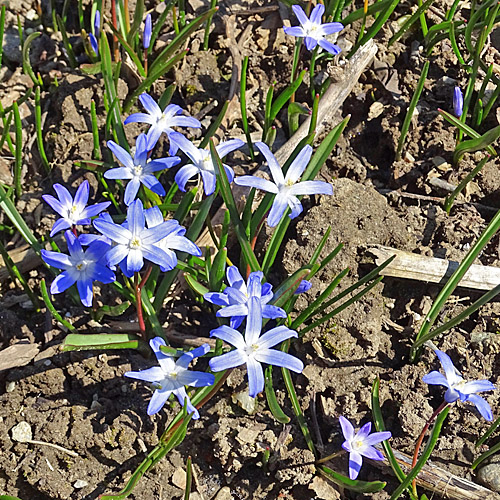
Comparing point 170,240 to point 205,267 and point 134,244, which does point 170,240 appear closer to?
point 134,244

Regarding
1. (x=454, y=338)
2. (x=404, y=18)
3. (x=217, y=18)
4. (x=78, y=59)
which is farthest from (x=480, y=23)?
(x=78, y=59)

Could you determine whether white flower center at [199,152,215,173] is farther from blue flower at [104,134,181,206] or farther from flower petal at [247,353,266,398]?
flower petal at [247,353,266,398]

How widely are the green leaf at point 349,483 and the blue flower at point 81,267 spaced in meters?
1.44

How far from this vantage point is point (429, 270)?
11.2 feet

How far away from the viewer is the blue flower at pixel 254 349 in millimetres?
2430

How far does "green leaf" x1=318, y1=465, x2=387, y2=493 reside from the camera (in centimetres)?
269

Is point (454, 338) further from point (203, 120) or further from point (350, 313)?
point (203, 120)

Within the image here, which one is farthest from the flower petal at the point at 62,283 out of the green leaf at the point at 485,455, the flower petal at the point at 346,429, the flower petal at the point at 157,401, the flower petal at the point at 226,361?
the green leaf at the point at 485,455

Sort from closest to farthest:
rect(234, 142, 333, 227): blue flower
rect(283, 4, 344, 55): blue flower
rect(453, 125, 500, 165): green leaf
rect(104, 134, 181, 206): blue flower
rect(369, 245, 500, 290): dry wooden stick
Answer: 1. rect(234, 142, 333, 227): blue flower
2. rect(104, 134, 181, 206): blue flower
3. rect(453, 125, 500, 165): green leaf
4. rect(369, 245, 500, 290): dry wooden stick
5. rect(283, 4, 344, 55): blue flower

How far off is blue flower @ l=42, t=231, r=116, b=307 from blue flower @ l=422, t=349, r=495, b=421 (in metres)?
1.52

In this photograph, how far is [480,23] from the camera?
399cm

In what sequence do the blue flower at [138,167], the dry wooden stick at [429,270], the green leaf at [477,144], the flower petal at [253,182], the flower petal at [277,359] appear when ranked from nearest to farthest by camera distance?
the flower petal at [277,359] → the flower petal at [253,182] → the blue flower at [138,167] → the green leaf at [477,144] → the dry wooden stick at [429,270]

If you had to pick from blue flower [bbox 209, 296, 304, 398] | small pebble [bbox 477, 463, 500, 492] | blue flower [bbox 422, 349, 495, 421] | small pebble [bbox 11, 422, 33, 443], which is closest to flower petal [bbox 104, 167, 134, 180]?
blue flower [bbox 209, 296, 304, 398]

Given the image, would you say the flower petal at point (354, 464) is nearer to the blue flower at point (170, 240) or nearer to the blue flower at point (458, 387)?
the blue flower at point (458, 387)
